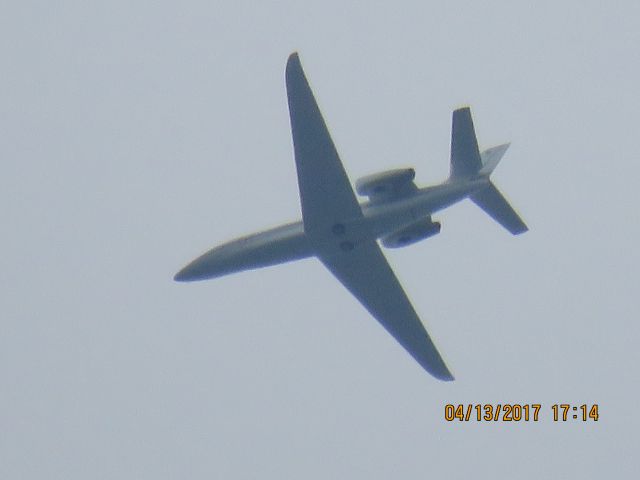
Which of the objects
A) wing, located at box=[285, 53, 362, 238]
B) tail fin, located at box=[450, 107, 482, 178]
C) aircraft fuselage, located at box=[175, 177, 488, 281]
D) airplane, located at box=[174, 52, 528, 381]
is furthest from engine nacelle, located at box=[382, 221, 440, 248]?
wing, located at box=[285, 53, 362, 238]

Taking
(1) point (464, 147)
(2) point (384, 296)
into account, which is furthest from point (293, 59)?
(2) point (384, 296)

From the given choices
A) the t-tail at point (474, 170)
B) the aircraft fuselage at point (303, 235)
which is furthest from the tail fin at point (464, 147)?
the aircraft fuselage at point (303, 235)

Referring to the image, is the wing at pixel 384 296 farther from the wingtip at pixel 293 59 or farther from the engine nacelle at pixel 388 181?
the wingtip at pixel 293 59

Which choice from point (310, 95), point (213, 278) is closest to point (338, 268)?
point (213, 278)

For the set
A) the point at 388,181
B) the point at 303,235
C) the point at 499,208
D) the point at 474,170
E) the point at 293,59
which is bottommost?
the point at 303,235

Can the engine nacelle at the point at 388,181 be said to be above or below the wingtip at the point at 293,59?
below

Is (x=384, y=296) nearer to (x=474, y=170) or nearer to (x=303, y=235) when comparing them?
(x=303, y=235)
